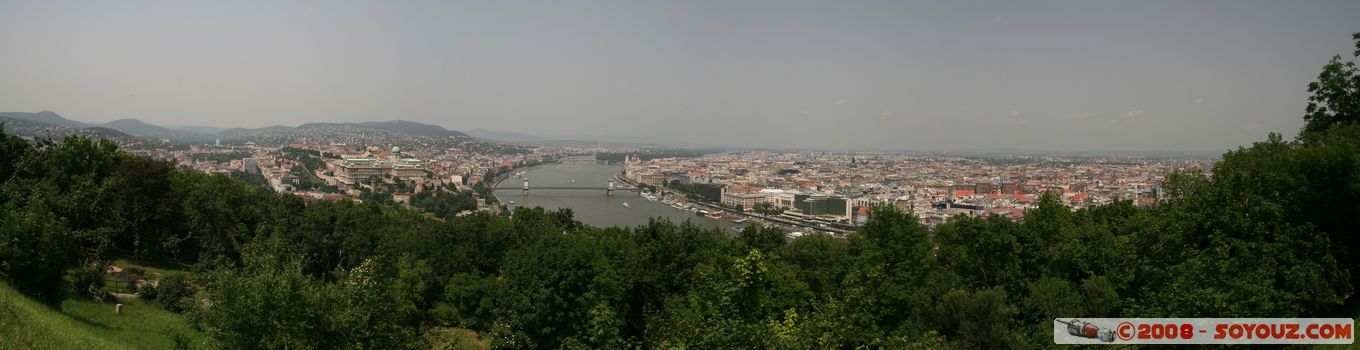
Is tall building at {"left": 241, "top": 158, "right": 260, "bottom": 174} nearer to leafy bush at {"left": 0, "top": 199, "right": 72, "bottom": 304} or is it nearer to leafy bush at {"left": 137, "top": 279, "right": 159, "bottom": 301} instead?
leafy bush at {"left": 137, "top": 279, "right": 159, "bottom": 301}

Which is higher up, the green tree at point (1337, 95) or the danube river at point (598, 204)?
the green tree at point (1337, 95)

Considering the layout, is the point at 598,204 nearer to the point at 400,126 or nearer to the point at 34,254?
the point at 34,254

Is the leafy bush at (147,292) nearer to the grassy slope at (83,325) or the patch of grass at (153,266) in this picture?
the grassy slope at (83,325)

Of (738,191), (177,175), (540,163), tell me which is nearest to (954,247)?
(177,175)

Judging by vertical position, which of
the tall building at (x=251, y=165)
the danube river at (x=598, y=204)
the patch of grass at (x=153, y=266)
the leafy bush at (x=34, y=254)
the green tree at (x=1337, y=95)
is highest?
the green tree at (x=1337, y=95)

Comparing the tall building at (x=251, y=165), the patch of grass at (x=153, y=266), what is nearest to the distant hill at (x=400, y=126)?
Answer: the tall building at (x=251, y=165)

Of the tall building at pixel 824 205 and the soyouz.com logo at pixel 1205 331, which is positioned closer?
the soyouz.com logo at pixel 1205 331

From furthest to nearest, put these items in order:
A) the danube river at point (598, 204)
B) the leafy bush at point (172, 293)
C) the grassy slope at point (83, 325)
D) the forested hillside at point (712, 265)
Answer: the danube river at point (598, 204) → the leafy bush at point (172, 293) → the grassy slope at point (83, 325) → the forested hillside at point (712, 265)
